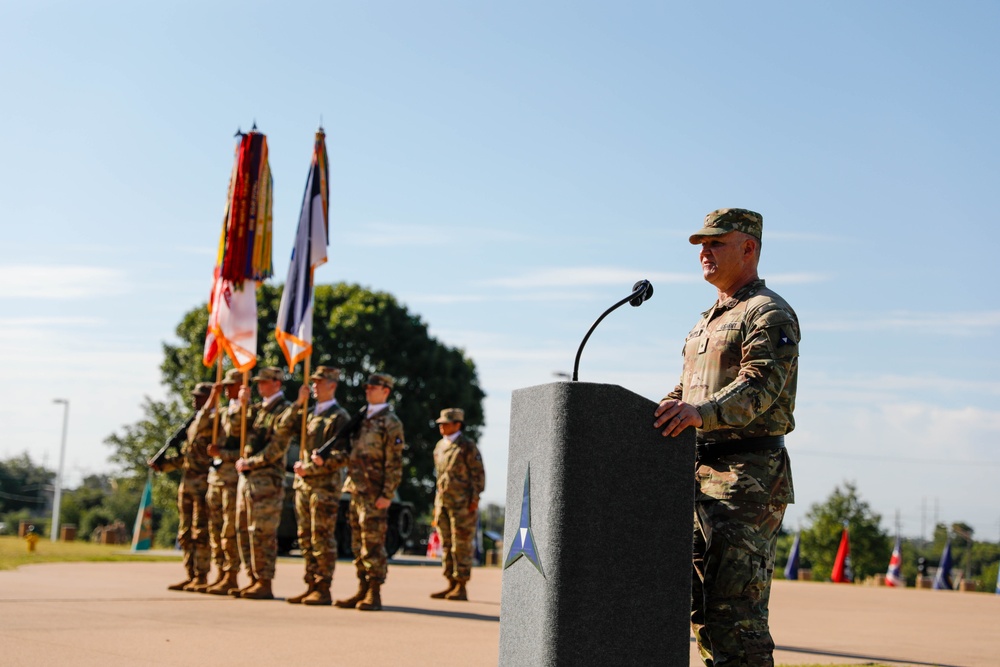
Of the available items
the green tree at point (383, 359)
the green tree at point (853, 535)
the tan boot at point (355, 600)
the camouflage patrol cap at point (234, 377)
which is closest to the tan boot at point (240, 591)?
the tan boot at point (355, 600)

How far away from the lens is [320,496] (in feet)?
37.2

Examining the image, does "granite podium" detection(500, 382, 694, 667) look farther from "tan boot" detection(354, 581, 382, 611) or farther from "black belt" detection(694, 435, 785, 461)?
"tan boot" detection(354, 581, 382, 611)

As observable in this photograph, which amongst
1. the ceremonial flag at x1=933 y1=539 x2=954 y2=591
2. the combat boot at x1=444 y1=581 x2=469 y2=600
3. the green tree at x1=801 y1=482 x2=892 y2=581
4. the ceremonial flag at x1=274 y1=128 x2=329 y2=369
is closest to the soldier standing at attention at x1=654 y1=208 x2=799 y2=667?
the ceremonial flag at x1=274 y1=128 x2=329 y2=369

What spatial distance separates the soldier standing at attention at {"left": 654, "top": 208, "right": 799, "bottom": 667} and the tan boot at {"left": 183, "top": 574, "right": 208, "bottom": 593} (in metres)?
8.80

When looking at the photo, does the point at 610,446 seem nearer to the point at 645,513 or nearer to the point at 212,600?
the point at 645,513

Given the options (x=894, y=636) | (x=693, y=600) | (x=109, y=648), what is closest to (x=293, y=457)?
(x=894, y=636)

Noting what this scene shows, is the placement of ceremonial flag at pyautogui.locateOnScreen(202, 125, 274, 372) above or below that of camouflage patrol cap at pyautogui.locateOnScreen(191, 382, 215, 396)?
above

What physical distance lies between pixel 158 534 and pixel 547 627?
46.5 metres

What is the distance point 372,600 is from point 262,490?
1.66m

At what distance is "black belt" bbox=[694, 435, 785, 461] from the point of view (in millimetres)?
4605

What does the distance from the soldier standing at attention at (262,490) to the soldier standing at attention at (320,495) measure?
26 cm

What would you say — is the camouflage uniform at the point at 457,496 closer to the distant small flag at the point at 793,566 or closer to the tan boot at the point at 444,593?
the tan boot at the point at 444,593

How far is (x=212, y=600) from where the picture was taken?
11281 millimetres

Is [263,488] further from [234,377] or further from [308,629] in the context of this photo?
[308,629]
